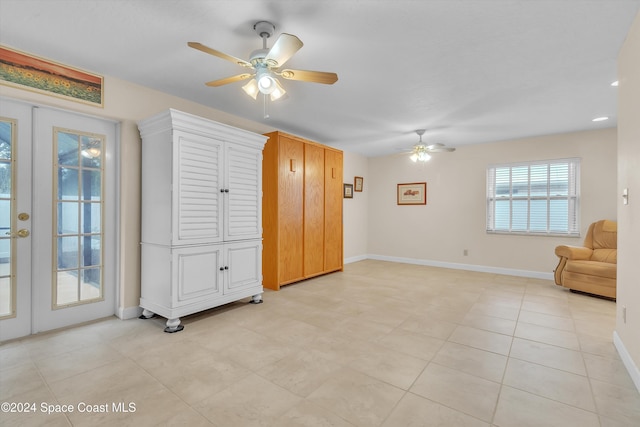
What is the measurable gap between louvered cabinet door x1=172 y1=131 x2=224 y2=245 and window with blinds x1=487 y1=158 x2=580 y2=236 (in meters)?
4.92

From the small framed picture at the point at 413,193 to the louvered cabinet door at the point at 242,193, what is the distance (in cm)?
389

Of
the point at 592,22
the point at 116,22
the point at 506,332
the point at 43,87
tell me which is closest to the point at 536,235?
the point at 506,332

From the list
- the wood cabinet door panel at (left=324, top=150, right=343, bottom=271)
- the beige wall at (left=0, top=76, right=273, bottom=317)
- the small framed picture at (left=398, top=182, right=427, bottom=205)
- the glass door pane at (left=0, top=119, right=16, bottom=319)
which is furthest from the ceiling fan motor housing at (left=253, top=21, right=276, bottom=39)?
the small framed picture at (left=398, top=182, right=427, bottom=205)

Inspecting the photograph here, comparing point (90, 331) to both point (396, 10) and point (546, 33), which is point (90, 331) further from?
point (546, 33)

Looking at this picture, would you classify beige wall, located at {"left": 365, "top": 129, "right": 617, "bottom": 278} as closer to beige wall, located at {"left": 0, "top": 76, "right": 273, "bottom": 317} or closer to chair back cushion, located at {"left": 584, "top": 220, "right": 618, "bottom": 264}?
chair back cushion, located at {"left": 584, "top": 220, "right": 618, "bottom": 264}

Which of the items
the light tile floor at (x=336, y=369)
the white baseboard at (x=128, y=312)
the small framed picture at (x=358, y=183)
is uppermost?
the small framed picture at (x=358, y=183)

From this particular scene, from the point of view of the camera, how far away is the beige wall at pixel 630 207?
6.61ft

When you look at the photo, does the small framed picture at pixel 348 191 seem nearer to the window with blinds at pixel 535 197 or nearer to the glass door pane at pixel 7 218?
the window with blinds at pixel 535 197

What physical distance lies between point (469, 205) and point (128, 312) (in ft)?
18.9

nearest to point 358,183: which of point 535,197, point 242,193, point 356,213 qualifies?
point 356,213

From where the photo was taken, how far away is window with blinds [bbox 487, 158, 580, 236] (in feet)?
16.2

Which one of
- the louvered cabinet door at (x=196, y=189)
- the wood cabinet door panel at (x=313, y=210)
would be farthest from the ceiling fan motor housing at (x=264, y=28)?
the wood cabinet door panel at (x=313, y=210)

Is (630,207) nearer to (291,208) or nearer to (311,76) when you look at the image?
(311,76)

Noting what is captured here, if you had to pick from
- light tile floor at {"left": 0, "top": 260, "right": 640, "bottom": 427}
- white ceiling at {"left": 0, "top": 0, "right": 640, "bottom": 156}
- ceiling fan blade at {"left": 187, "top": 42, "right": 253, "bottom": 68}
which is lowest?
light tile floor at {"left": 0, "top": 260, "right": 640, "bottom": 427}
